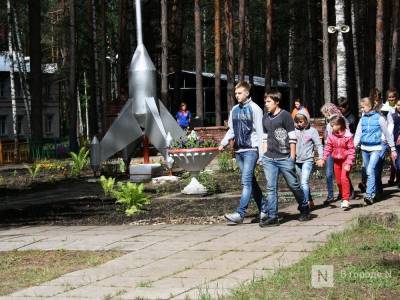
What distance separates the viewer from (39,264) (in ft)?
28.1

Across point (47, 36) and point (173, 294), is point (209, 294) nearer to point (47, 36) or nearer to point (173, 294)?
point (173, 294)

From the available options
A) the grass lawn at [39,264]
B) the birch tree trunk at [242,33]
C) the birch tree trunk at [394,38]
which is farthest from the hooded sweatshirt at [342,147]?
the birch tree trunk at [242,33]

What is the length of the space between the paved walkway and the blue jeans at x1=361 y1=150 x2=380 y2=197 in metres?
0.24

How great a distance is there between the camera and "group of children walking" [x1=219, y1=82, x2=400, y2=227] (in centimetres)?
1017

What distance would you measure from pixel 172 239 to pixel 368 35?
105 feet

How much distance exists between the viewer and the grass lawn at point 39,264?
7609mm

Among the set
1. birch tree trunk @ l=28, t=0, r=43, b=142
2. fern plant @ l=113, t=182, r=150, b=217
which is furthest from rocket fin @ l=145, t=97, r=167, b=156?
birch tree trunk @ l=28, t=0, r=43, b=142

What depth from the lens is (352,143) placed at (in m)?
11.7

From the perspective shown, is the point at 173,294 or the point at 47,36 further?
the point at 47,36

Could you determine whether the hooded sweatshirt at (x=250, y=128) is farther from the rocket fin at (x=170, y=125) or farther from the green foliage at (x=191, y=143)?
the rocket fin at (x=170, y=125)

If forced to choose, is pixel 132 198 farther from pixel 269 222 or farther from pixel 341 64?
pixel 341 64

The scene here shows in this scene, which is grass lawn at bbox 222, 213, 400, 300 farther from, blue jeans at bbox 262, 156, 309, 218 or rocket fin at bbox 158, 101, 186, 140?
rocket fin at bbox 158, 101, 186, 140

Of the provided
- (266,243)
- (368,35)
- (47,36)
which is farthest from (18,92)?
(266,243)

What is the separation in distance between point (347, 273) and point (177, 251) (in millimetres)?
2612
